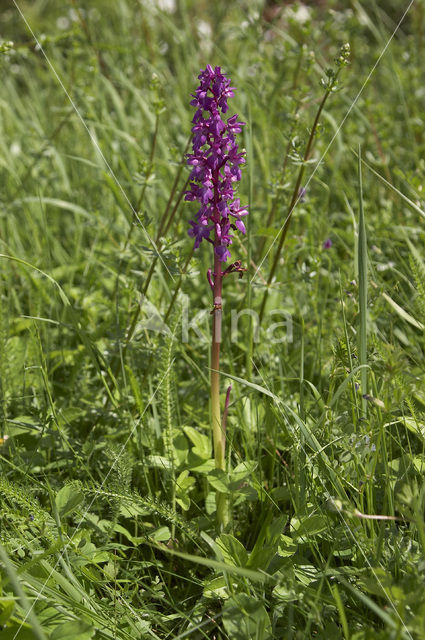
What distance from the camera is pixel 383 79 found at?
532 centimetres

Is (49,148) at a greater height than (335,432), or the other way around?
(49,148)

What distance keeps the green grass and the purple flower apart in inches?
9.0

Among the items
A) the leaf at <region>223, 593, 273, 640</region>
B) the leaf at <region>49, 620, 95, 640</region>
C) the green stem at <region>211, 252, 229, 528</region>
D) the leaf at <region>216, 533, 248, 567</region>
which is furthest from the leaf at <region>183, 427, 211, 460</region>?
the leaf at <region>49, 620, 95, 640</region>

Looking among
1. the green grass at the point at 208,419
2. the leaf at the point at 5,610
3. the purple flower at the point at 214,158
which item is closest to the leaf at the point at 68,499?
the green grass at the point at 208,419

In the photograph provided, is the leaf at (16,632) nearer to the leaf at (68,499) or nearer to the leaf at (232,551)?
the leaf at (68,499)

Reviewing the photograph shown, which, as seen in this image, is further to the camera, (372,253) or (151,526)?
(372,253)

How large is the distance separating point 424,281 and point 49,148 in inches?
94.3

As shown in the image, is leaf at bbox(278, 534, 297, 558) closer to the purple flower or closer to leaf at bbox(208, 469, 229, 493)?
leaf at bbox(208, 469, 229, 493)

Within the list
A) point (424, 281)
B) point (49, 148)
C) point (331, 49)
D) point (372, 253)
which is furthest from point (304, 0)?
point (424, 281)

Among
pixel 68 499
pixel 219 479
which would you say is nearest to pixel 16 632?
pixel 68 499

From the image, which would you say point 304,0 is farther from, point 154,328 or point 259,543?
point 259,543

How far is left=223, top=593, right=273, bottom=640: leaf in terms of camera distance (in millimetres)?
1458

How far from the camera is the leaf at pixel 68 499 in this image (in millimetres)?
1737

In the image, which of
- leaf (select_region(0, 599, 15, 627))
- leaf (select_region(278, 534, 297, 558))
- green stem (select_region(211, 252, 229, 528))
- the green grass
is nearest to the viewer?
leaf (select_region(0, 599, 15, 627))
